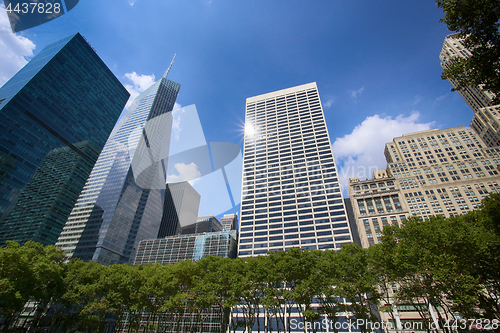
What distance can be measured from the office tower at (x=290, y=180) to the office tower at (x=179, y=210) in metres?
58.7

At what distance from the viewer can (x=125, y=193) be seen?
103312 millimetres

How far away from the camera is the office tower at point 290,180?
250 feet

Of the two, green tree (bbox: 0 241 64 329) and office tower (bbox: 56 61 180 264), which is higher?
office tower (bbox: 56 61 180 264)

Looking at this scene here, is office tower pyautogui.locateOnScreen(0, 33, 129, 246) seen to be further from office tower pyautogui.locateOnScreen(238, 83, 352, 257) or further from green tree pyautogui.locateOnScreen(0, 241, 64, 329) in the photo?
office tower pyautogui.locateOnScreen(238, 83, 352, 257)

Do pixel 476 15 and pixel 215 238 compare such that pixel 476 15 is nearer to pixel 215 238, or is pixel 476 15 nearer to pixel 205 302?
pixel 205 302

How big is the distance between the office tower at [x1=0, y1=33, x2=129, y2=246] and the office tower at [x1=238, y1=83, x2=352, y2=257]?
69928 millimetres

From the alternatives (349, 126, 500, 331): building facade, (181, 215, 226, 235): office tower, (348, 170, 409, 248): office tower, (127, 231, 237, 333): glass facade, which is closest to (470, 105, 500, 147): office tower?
(349, 126, 500, 331): building facade

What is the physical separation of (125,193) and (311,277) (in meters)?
99.9

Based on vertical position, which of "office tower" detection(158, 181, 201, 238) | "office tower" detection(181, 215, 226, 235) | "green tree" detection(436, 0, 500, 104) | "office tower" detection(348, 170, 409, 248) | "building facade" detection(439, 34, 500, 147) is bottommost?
"green tree" detection(436, 0, 500, 104)

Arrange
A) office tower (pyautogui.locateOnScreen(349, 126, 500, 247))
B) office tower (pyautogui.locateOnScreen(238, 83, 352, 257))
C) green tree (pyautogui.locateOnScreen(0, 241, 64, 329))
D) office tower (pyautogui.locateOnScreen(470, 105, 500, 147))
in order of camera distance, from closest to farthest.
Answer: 1. green tree (pyautogui.locateOnScreen(0, 241, 64, 329))
2. office tower (pyautogui.locateOnScreen(349, 126, 500, 247))
3. office tower (pyautogui.locateOnScreen(238, 83, 352, 257))
4. office tower (pyautogui.locateOnScreen(470, 105, 500, 147))

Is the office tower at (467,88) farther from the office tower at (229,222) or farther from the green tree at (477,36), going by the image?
the office tower at (229,222)

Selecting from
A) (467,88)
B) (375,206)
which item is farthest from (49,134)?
(467,88)

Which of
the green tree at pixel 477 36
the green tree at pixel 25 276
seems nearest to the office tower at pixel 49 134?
the green tree at pixel 25 276

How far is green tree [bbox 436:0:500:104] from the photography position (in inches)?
561
